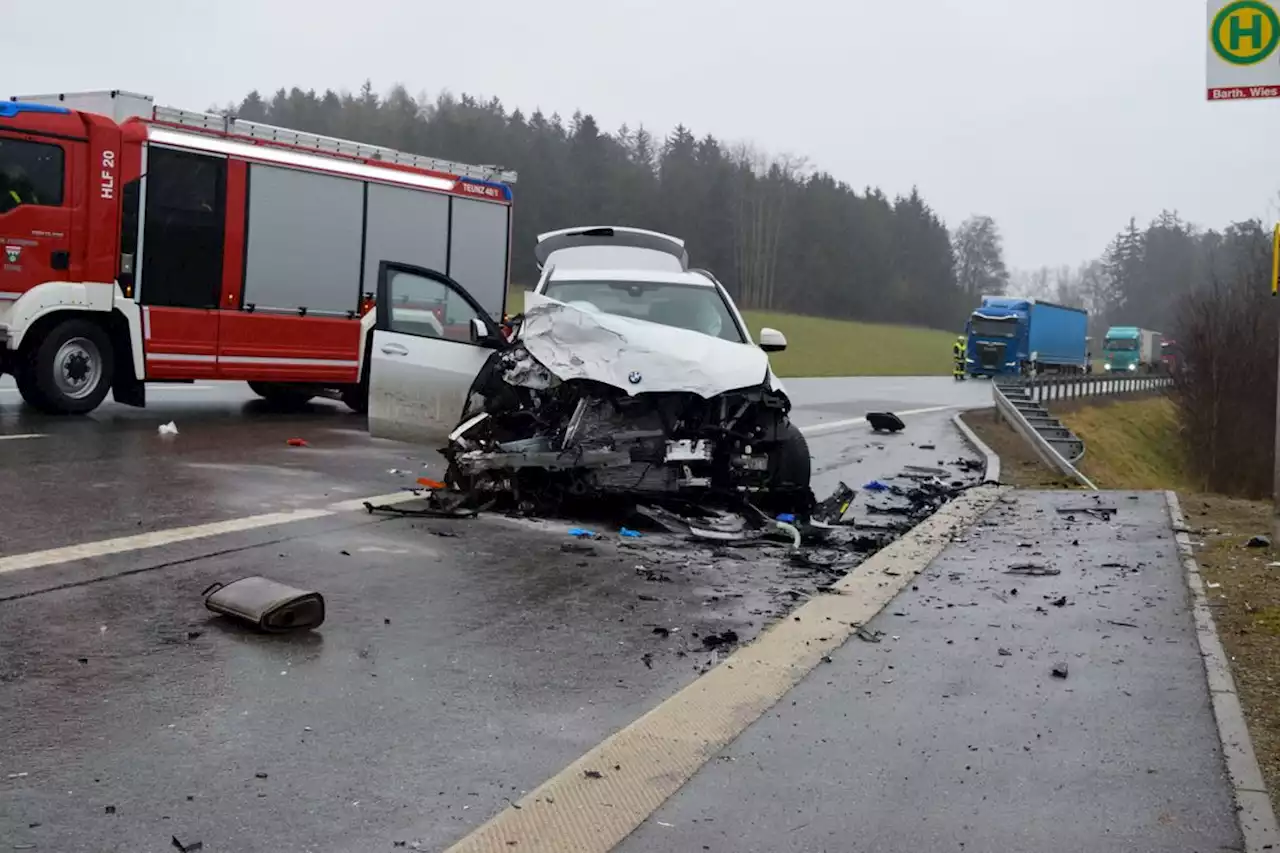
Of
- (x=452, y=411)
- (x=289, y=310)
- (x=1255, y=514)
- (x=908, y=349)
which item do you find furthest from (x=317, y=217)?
(x=908, y=349)

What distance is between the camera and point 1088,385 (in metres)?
34.2

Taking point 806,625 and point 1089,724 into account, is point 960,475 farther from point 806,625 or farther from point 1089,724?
point 1089,724

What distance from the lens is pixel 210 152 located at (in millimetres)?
14039

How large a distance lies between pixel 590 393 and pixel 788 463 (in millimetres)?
1682

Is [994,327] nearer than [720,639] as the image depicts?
No

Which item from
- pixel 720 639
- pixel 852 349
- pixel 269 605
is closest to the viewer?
pixel 269 605

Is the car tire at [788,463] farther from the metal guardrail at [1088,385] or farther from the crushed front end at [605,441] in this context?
the metal guardrail at [1088,385]

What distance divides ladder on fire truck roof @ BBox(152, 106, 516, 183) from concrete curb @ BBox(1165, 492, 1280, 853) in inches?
466

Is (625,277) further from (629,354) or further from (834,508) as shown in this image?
(834,508)

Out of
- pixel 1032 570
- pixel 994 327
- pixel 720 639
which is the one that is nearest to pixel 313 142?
pixel 1032 570

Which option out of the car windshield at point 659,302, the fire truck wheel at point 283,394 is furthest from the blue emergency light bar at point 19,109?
the car windshield at point 659,302

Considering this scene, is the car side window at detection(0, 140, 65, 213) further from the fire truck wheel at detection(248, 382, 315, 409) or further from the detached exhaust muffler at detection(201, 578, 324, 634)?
the detached exhaust muffler at detection(201, 578, 324, 634)

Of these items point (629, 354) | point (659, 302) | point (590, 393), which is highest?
point (659, 302)

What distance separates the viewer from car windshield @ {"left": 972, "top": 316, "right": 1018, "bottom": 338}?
49.9 m
